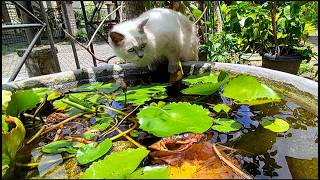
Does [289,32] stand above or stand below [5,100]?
below

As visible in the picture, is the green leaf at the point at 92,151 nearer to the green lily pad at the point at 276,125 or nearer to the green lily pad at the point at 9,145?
the green lily pad at the point at 9,145

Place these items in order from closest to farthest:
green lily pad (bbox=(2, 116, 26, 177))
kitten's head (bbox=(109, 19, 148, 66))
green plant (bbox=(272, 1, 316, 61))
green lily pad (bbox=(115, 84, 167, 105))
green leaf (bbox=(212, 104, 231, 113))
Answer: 1. green lily pad (bbox=(2, 116, 26, 177))
2. green leaf (bbox=(212, 104, 231, 113))
3. green lily pad (bbox=(115, 84, 167, 105))
4. kitten's head (bbox=(109, 19, 148, 66))
5. green plant (bbox=(272, 1, 316, 61))

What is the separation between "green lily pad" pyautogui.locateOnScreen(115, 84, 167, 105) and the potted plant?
2127 millimetres

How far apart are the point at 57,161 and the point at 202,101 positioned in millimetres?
758

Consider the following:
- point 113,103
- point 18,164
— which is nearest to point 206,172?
point 18,164

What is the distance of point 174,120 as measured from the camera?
1.09 meters

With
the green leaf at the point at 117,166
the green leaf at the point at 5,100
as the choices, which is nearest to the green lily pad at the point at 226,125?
the green leaf at the point at 117,166

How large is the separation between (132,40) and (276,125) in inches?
49.9

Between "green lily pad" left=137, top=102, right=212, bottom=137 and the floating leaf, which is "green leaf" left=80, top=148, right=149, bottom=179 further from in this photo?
the floating leaf

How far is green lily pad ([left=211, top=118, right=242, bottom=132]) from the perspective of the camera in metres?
1.09

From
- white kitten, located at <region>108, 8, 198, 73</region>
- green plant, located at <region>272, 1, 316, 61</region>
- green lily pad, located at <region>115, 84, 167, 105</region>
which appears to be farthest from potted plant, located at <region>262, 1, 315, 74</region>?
green lily pad, located at <region>115, 84, 167, 105</region>

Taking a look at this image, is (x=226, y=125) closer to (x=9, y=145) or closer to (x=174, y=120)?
(x=174, y=120)

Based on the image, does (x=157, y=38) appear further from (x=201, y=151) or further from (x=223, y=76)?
(x=201, y=151)

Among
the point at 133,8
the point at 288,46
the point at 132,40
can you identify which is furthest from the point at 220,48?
the point at 132,40
